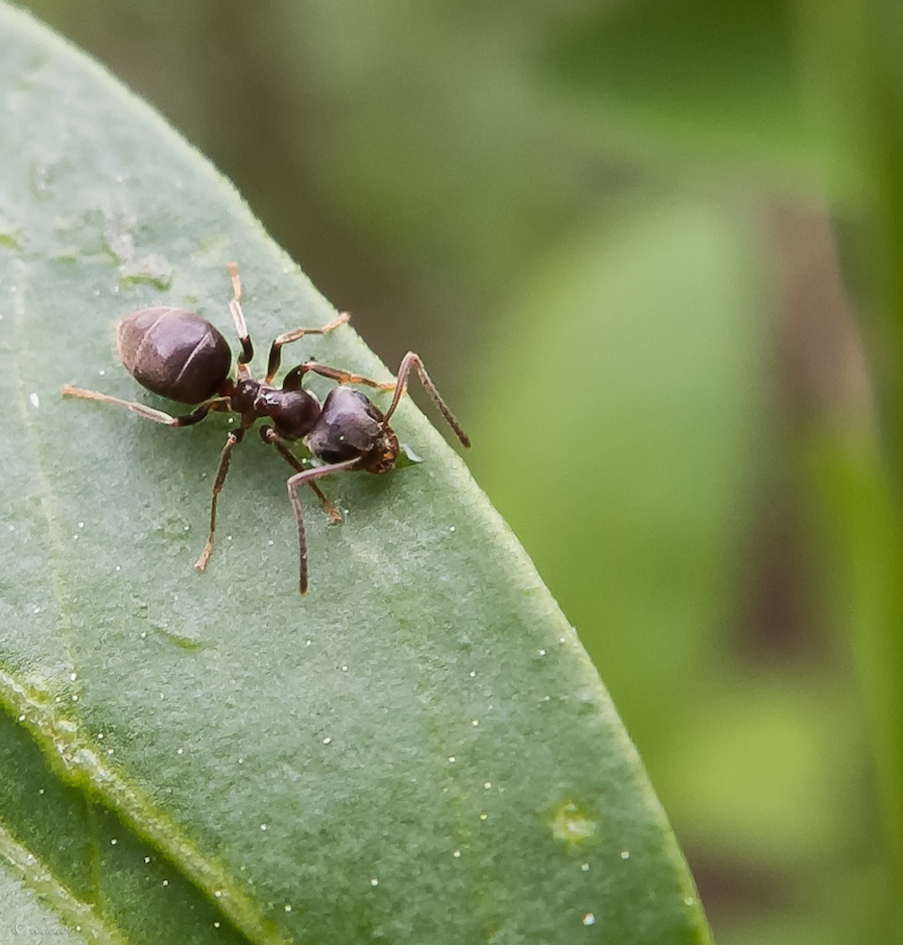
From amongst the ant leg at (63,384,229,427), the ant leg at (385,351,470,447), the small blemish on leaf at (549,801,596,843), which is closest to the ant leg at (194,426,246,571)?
the ant leg at (63,384,229,427)

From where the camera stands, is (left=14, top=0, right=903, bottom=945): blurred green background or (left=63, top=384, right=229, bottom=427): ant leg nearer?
(left=63, top=384, right=229, bottom=427): ant leg

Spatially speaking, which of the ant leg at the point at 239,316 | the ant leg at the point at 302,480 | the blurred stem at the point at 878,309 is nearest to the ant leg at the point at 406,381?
the ant leg at the point at 302,480

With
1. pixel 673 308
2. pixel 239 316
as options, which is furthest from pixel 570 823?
pixel 673 308

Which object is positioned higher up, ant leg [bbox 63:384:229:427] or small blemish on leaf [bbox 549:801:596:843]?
ant leg [bbox 63:384:229:427]

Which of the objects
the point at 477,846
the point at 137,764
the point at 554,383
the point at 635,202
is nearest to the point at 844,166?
the point at 554,383

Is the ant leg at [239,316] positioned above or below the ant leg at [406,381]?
above

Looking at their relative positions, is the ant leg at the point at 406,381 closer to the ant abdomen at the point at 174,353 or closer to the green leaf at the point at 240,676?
the green leaf at the point at 240,676

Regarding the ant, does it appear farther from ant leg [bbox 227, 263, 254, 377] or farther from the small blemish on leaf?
the small blemish on leaf

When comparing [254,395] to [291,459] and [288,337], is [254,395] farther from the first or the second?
[288,337]
